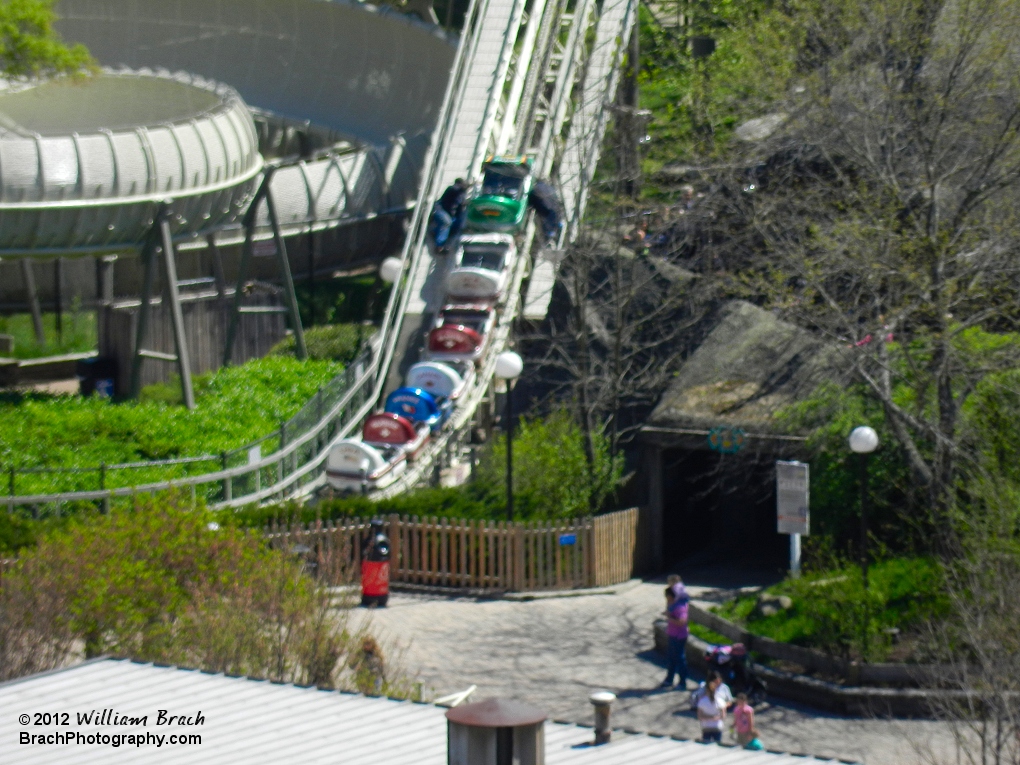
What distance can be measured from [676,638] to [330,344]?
1624cm

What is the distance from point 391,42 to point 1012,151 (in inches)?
1271

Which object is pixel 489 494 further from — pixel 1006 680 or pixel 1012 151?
pixel 1006 680

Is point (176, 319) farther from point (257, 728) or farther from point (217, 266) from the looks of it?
point (257, 728)

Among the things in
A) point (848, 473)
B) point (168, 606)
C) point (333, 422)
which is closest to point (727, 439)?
point (848, 473)

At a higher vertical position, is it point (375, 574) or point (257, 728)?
point (257, 728)

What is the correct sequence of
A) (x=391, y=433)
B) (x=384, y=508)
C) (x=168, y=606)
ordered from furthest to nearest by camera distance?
(x=391, y=433)
(x=384, y=508)
(x=168, y=606)

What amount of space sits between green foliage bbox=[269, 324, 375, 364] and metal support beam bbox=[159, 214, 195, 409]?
3.41 meters

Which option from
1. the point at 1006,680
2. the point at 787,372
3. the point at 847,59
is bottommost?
the point at 1006,680

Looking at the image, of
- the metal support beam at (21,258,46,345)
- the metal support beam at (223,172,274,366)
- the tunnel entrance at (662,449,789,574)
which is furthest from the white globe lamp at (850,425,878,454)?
the metal support beam at (21,258,46,345)

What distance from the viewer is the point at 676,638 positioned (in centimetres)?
2106

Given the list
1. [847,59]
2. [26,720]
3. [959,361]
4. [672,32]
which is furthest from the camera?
[672,32]

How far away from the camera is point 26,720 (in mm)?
13438

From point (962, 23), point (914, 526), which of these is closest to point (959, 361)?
point (914, 526)

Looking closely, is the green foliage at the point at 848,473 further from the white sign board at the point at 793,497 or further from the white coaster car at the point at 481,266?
the white coaster car at the point at 481,266
